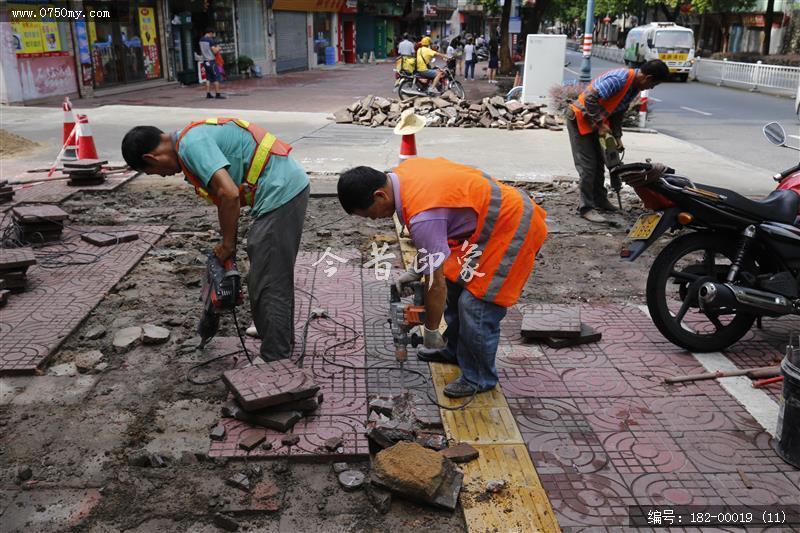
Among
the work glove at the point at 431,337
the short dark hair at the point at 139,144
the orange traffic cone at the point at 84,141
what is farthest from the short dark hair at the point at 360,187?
the orange traffic cone at the point at 84,141

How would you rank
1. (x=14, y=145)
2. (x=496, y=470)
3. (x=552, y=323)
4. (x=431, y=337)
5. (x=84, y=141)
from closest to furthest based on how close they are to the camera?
(x=496, y=470) → (x=431, y=337) → (x=552, y=323) → (x=84, y=141) → (x=14, y=145)

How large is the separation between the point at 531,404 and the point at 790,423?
1.24 meters

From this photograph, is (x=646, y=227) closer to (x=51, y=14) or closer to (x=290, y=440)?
(x=290, y=440)

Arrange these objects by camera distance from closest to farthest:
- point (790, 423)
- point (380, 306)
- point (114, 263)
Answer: point (790, 423), point (380, 306), point (114, 263)

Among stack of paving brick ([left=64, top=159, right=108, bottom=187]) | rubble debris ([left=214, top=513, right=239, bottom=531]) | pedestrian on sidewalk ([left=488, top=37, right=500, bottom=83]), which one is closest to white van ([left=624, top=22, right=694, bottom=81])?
pedestrian on sidewalk ([left=488, top=37, right=500, bottom=83])

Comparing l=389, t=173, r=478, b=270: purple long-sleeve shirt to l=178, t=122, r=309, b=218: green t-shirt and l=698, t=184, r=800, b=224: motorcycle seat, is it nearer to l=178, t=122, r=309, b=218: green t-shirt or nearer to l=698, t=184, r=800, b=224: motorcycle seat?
l=178, t=122, r=309, b=218: green t-shirt

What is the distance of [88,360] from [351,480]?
6.67 ft

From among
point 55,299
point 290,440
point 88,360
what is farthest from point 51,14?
point 290,440

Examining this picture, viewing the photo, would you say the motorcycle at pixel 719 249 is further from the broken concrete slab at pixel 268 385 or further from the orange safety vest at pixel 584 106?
the orange safety vest at pixel 584 106

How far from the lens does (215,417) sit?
3604mm

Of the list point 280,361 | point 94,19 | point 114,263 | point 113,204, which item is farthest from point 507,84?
A: point 280,361

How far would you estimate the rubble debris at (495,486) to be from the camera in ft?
10.0

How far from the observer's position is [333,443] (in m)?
3.31

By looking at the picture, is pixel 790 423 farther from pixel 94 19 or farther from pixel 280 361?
pixel 94 19
